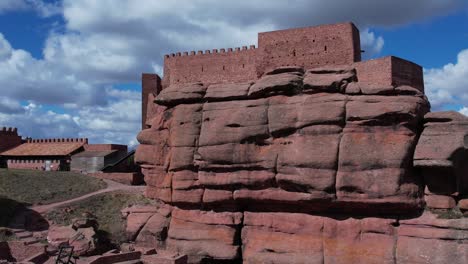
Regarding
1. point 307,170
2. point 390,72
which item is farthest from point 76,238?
point 390,72

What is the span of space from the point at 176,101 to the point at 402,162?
1125cm

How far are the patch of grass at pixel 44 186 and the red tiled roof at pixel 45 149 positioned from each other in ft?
37.6

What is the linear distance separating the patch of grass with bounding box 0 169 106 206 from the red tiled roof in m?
11.5

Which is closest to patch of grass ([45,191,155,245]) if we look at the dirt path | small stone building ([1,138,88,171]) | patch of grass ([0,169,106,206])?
the dirt path

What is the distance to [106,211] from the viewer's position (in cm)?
3109

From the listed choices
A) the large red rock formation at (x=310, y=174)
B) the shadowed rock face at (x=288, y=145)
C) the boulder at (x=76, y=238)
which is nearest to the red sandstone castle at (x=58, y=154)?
the boulder at (x=76, y=238)

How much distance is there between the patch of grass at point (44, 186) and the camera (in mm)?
32775

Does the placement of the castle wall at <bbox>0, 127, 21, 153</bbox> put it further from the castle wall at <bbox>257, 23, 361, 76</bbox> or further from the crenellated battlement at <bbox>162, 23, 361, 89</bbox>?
the castle wall at <bbox>257, 23, 361, 76</bbox>

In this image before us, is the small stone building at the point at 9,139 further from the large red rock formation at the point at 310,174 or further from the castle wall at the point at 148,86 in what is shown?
the large red rock formation at the point at 310,174

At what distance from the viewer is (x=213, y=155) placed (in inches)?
832

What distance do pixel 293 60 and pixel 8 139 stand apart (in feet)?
126

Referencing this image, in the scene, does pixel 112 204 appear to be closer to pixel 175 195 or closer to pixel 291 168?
pixel 175 195

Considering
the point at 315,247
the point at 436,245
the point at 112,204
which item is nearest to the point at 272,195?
the point at 315,247

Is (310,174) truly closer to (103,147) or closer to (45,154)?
(103,147)
